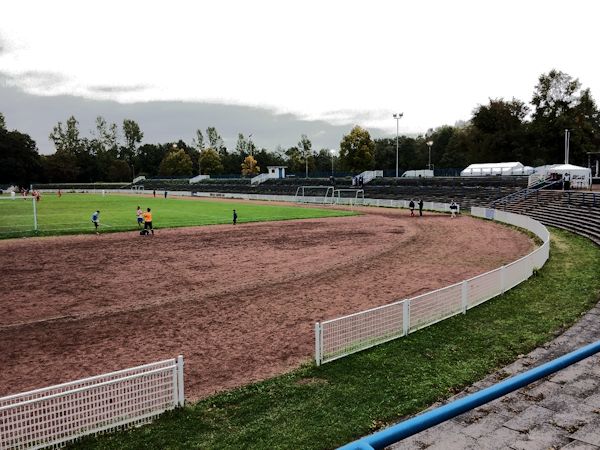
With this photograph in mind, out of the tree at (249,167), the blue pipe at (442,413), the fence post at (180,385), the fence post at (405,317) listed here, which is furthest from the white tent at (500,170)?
the blue pipe at (442,413)

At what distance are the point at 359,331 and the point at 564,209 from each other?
36888 millimetres

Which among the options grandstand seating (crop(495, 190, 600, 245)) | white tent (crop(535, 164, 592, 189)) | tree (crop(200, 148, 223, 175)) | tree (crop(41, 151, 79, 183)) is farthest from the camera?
tree (crop(200, 148, 223, 175))

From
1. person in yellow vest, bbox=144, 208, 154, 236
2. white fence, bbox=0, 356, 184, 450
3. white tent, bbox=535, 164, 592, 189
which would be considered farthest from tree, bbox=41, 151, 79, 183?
white fence, bbox=0, 356, 184, 450

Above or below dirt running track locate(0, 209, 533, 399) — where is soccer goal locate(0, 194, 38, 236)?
above

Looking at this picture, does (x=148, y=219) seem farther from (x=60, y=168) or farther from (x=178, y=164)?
(x=178, y=164)

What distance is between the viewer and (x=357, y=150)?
10656 centimetres

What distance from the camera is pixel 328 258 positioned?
24.5 meters

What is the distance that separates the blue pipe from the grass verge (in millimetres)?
5568

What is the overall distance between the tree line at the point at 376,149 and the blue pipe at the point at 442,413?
70400 mm

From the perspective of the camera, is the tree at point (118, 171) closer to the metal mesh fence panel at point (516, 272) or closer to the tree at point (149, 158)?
the tree at point (149, 158)

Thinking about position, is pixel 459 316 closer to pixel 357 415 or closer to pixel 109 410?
pixel 357 415

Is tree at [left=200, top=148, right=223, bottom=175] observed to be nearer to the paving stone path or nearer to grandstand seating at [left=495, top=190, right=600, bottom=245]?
grandstand seating at [left=495, top=190, right=600, bottom=245]

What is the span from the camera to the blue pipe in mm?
1932

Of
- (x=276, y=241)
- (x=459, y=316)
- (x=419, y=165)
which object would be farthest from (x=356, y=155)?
(x=459, y=316)
